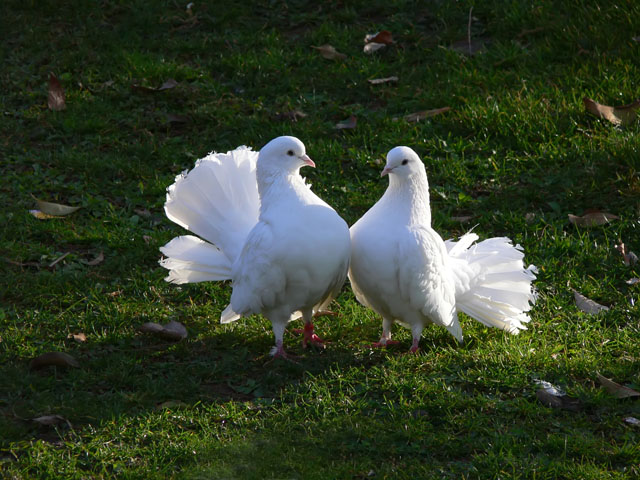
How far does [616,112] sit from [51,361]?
175 inches

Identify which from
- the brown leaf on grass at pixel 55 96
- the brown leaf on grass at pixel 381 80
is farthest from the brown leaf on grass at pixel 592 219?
the brown leaf on grass at pixel 55 96

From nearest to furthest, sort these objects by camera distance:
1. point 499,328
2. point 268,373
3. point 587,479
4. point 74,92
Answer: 1. point 587,479
2. point 268,373
3. point 499,328
4. point 74,92

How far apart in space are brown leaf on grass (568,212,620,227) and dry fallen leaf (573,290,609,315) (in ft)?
2.50

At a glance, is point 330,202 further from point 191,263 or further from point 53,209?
point 53,209

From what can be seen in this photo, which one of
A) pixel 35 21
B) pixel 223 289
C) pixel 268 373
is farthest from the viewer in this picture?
pixel 35 21

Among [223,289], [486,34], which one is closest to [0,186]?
[223,289]

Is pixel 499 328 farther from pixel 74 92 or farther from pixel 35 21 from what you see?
pixel 35 21

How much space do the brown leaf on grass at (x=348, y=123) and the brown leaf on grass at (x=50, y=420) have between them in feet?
11.9

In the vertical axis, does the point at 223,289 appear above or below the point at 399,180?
Answer: below

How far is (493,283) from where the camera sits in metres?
4.73

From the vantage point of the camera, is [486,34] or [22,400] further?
[486,34]

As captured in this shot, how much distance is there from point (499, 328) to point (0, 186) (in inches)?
149

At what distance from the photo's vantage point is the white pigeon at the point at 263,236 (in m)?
4.22

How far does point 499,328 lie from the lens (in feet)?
15.4
